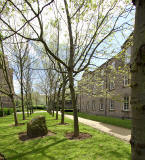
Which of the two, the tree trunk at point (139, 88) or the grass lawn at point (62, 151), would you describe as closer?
the tree trunk at point (139, 88)

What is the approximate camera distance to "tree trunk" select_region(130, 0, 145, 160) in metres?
1.26

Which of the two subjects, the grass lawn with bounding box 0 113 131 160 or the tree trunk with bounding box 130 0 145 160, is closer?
the tree trunk with bounding box 130 0 145 160

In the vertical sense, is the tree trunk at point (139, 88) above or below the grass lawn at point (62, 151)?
→ above

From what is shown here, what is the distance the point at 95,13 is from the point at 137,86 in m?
7.10

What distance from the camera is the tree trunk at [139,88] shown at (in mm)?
1265

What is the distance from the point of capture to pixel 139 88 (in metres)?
1.30

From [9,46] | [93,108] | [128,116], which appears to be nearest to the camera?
[9,46]

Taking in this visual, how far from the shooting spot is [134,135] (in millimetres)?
1324

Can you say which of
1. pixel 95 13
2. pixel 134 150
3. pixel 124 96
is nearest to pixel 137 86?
pixel 134 150

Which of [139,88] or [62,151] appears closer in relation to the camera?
[139,88]

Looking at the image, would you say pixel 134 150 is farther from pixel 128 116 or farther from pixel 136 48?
pixel 128 116

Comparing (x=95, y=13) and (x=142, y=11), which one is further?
(x=95, y=13)

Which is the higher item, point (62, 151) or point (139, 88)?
point (139, 88)

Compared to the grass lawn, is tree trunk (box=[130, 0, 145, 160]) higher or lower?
higher
